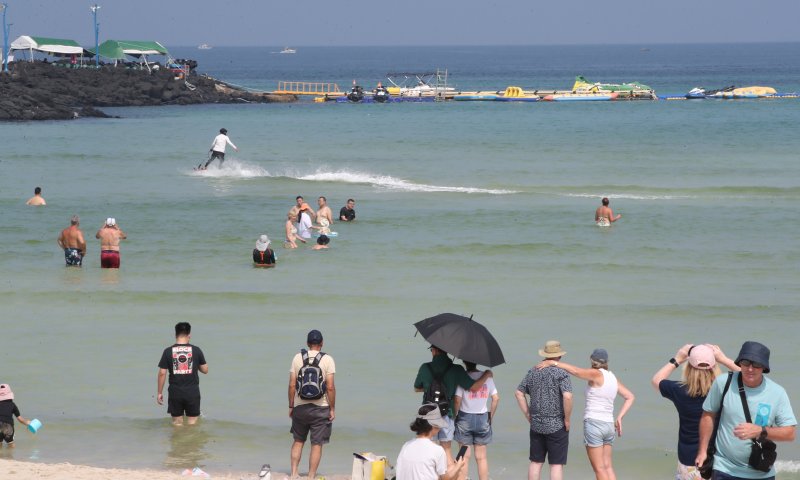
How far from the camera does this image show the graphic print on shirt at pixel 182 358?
31.7ft

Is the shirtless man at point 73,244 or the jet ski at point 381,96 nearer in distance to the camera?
the shirtless man at point 73,244

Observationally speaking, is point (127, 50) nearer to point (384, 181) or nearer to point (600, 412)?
point (384, 181)

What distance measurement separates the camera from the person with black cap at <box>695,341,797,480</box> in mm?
5578

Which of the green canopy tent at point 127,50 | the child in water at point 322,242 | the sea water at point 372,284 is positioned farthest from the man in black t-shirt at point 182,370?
the green canopy tent at point 127,50

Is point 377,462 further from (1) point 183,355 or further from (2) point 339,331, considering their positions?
(2) point 339,331

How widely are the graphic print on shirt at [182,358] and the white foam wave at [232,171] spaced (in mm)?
25340

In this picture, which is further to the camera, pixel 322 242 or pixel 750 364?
pixel 322 242

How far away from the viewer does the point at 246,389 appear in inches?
462

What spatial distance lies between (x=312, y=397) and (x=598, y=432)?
2.18 metres

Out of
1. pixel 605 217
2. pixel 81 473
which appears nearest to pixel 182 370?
pixel 81 473

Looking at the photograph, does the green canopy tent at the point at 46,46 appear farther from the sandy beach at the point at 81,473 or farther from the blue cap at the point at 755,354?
the blue cap at the point at 755,354

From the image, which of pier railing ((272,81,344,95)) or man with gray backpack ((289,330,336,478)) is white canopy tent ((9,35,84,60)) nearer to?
pier railing ((272,81,344,95))

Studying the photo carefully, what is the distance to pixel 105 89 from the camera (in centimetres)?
7931

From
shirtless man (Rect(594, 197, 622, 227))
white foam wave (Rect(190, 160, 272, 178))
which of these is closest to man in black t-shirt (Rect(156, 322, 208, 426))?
shirtless man (Rect(594, 197, 622, 227))
